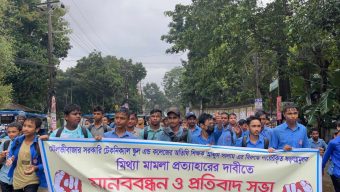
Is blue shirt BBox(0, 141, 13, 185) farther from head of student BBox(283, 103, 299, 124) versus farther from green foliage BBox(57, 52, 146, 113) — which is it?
green foliage BBox(57, 52, 146, 113)

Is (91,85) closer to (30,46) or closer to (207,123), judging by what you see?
(30,46)

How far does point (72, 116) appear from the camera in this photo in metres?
5.46

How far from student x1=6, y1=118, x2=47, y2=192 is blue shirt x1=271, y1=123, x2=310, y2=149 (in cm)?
292

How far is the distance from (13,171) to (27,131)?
0.49 metres

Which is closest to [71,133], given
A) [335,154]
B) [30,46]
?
[335,154]

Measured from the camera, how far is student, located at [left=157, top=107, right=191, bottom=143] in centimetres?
Answer: 626

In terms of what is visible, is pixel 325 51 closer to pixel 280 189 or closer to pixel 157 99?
pixel 280 189

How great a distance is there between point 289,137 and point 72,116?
8.98 feet

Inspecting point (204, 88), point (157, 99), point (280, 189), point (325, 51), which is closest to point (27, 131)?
point (280, 189)

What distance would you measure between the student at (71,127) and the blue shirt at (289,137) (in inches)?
93.9

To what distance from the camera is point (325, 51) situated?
47.0 feet

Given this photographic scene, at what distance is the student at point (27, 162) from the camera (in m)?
5.11

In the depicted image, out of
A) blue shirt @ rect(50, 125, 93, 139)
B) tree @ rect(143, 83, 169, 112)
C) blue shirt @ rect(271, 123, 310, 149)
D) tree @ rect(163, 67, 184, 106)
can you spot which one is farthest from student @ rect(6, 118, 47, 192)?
tree @ rect(143, 83, 169, 112)

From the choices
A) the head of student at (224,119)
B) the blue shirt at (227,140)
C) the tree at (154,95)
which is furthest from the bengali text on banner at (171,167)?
the tree at (154,95)
